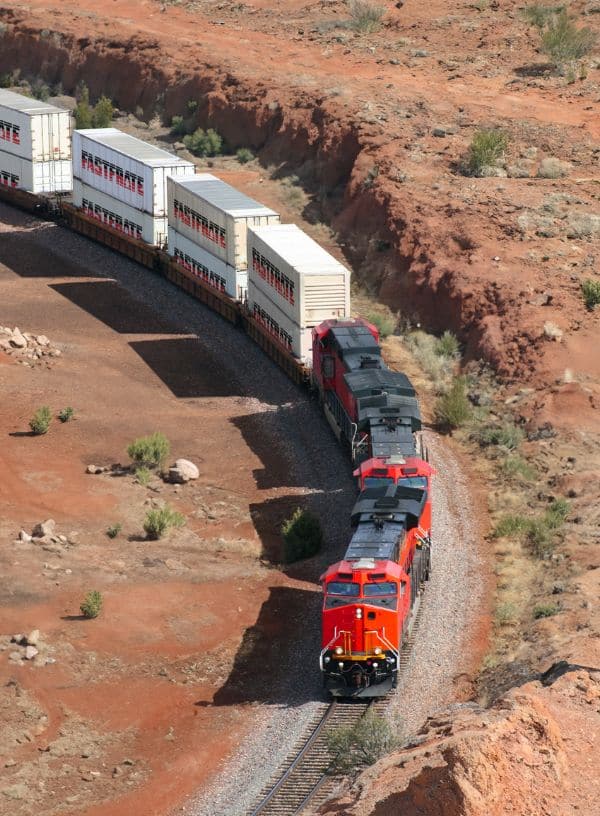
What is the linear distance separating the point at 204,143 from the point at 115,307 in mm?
23613

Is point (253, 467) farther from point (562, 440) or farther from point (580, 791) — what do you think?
point (580, 791)

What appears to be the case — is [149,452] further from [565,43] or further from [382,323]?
[565,43]

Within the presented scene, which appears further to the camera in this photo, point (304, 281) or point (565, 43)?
point (565, 43)

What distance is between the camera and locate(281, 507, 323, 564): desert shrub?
40.5 metres

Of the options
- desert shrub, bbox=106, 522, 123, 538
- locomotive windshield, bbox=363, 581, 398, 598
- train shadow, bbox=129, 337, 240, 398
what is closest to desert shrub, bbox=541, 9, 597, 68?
train shadow, bbox=129, 337, 240, 398

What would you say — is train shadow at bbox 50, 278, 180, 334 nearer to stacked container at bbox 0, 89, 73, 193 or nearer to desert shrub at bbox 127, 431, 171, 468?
stacked container at bbox 0, 89, 73, 193

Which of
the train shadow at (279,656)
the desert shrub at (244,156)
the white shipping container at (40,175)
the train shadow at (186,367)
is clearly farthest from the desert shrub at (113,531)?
the desert shrub at (244,156)

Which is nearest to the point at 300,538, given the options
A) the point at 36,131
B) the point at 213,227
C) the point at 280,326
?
the point at 280,326

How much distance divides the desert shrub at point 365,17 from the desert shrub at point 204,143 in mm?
14560

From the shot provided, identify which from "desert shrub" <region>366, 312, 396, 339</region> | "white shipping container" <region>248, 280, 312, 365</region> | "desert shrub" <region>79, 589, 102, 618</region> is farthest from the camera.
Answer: "desert shrub" <region>366, 312, 396, 339</region>

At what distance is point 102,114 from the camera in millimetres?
88688

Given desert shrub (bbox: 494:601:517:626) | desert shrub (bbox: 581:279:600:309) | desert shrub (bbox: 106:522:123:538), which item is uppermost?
desert shrub (bbox: 581:279:600:309)

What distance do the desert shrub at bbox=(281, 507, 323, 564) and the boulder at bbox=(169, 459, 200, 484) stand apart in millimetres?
5756

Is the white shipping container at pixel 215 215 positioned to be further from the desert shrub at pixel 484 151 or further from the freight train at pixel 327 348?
the desert shrub at pixel 484 151
